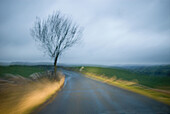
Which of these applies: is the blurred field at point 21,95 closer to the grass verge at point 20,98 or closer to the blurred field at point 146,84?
the grass verge at point 20,98

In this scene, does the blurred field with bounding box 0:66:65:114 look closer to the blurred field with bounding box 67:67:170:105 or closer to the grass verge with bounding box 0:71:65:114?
the grass verge with bounding box 0:71:65:114

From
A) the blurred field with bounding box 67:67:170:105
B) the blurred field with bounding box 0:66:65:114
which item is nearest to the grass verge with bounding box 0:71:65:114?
the blurred field with bounding box 0:66:65:114

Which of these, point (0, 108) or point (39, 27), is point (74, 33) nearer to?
point (39, 27)

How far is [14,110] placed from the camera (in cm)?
422

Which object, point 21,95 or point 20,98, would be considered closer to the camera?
point 20,98

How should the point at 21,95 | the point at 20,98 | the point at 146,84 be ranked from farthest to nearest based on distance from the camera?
1. the point at 146,84
2. the point at 21,95
3. the point at 20,98

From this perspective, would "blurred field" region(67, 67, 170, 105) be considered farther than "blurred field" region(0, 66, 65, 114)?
Yes

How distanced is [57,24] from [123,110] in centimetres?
1075

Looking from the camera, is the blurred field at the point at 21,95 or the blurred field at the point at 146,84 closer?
the blurred field at the point at 21,95

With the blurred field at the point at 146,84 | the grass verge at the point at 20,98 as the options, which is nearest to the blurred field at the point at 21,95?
the grass verge at the point at 20,98

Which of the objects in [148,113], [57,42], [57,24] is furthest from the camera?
[57,42]

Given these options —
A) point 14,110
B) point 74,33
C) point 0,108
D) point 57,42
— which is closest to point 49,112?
point 14,110

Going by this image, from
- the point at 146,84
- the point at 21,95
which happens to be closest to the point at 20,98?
the point at 21,95

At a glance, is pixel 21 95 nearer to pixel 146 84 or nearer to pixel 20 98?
pixel 20 98
